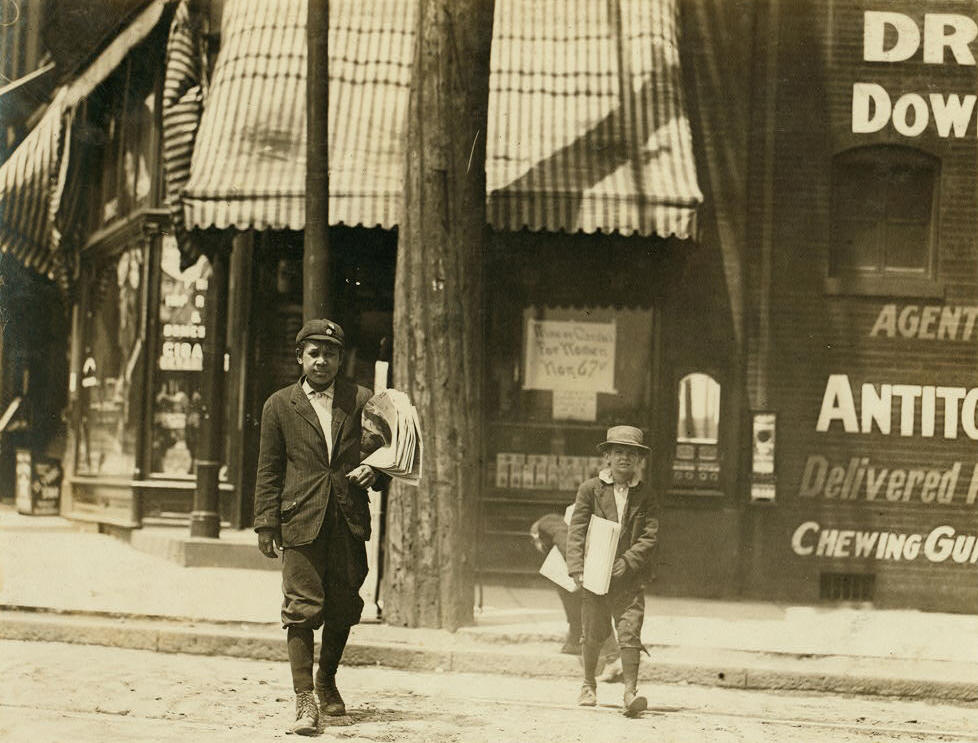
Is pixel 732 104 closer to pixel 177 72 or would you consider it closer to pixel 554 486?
pixel 554 486

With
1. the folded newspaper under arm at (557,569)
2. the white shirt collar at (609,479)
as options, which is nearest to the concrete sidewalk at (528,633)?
the folded newspaper under arm at (557,569)

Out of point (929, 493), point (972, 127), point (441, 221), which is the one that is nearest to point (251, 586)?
point (441, 221)

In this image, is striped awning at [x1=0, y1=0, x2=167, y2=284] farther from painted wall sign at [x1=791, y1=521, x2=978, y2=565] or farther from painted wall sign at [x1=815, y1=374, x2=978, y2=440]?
painted wall sign at [x1=791, y1=521, x2=978, y2=565]

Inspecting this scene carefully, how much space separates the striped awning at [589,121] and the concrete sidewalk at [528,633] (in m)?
3.36

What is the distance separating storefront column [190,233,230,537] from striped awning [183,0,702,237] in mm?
1307

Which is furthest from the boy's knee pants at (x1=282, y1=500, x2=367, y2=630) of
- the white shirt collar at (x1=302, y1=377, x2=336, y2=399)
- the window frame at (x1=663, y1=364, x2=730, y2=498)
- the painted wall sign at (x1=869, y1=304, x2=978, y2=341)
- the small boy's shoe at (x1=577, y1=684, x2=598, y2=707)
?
the painted wall sign at (x1=869, y1=304, x2=978, y2=341)

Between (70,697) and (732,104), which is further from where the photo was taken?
(732,104)

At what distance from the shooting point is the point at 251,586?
11117 millimetres

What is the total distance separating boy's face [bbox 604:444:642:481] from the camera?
772 cm

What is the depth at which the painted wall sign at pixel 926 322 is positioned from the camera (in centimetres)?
1205

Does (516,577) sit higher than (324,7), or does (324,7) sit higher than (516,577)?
(324,7)

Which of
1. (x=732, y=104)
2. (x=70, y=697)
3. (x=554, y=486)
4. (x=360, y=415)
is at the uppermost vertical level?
(x=732, y=104)

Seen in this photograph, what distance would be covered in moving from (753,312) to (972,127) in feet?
8.73

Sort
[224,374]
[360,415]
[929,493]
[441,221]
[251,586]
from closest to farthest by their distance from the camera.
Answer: [360,415] → [441,221] → [251,586] → [929,493] → [224,374]
